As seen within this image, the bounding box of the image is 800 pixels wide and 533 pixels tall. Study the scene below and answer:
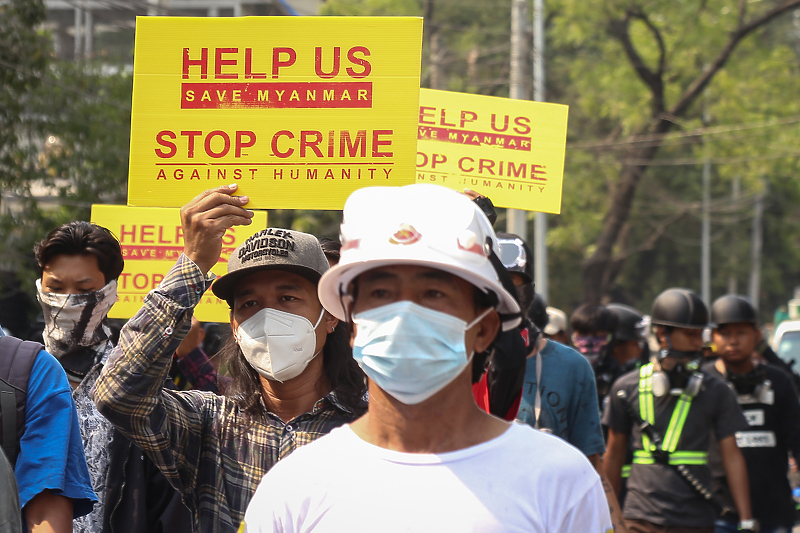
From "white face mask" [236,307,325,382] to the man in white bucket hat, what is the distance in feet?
3.08

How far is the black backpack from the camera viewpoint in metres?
2.71

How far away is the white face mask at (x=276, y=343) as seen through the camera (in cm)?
297

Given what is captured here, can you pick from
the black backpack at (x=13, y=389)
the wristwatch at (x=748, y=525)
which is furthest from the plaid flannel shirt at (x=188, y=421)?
the wristwatch at (x=748, y=525)

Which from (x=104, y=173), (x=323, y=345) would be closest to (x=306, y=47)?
(x=323, y=345)

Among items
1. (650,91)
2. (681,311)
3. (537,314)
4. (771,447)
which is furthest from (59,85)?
(650,91)

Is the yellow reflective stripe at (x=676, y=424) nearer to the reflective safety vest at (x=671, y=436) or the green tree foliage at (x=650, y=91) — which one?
the reflective safety vest at (x=671, y=436)

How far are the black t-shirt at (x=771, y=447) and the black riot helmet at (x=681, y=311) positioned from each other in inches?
34.8

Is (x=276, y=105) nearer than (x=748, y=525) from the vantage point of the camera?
Yes

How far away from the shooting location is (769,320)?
151 ft

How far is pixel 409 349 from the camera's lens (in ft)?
6.48

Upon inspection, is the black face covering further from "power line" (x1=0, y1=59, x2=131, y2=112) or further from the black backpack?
"power line" (x1=0, y1=59, x2=131, y2=112)

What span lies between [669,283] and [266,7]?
77.4 feet

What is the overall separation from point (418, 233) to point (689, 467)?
14.1 ft

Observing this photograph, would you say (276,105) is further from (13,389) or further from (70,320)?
(13,389)
